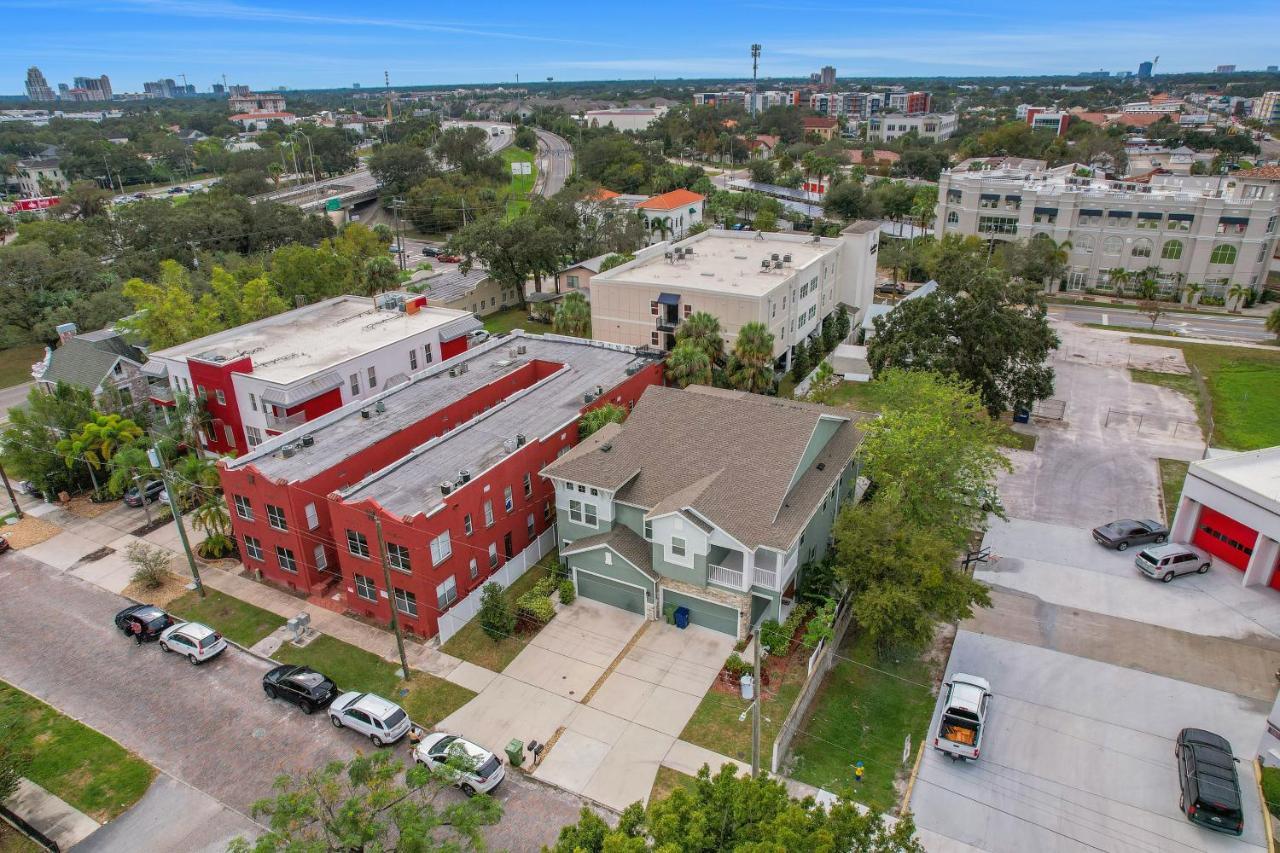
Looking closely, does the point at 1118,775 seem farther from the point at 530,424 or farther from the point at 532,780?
the point at 530,424

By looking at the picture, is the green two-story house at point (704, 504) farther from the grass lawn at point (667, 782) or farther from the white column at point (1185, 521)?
the white column at point (1185, 521)

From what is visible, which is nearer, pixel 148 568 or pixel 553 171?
pixel 148 568

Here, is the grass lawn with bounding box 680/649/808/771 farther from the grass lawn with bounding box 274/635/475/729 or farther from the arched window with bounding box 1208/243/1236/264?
the arched window with bounding box 1208/243/1236/264

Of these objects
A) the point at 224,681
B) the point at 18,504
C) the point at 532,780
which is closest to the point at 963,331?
the point at 532,780

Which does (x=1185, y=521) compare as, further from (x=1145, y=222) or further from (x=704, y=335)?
(x=1145, y=222)

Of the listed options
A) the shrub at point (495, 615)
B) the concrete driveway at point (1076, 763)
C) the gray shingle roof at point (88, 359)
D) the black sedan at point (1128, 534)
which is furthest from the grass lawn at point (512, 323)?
the concrete driveway at point (1076, 763)

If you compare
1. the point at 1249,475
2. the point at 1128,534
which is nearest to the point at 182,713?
the point at 1128,534
